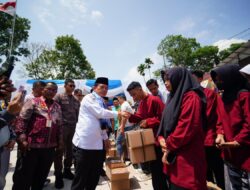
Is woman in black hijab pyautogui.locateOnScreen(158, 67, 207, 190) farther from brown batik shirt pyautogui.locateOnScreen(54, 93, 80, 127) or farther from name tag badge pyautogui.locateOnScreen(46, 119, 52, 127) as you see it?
brown batik shirt pyautogui.locateOnScreen(54, 93, 80, 127)

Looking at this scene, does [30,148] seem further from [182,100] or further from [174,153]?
[182,100]

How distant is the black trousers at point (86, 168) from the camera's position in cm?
271

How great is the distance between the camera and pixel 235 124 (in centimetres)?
189

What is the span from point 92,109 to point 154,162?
1.23 metres

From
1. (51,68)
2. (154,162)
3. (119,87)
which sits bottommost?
(154,162)

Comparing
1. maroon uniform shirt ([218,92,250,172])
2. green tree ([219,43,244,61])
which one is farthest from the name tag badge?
green tree ([219,43,244,61])

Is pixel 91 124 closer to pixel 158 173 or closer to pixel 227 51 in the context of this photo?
pixel 158 173

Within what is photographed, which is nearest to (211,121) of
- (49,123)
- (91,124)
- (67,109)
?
(91,124)

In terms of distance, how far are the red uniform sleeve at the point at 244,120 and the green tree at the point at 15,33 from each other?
2016 centimetres

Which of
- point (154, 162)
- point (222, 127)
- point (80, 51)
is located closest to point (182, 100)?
point (222, 127)

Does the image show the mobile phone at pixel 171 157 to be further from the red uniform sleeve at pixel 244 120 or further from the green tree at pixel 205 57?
the green tree at pixel 205 57

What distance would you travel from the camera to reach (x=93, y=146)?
276 cm

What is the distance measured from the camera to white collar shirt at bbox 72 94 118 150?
A: 275 centimetres

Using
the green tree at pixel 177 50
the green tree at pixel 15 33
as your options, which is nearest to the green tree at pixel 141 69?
the green tree at pixel 177 50
